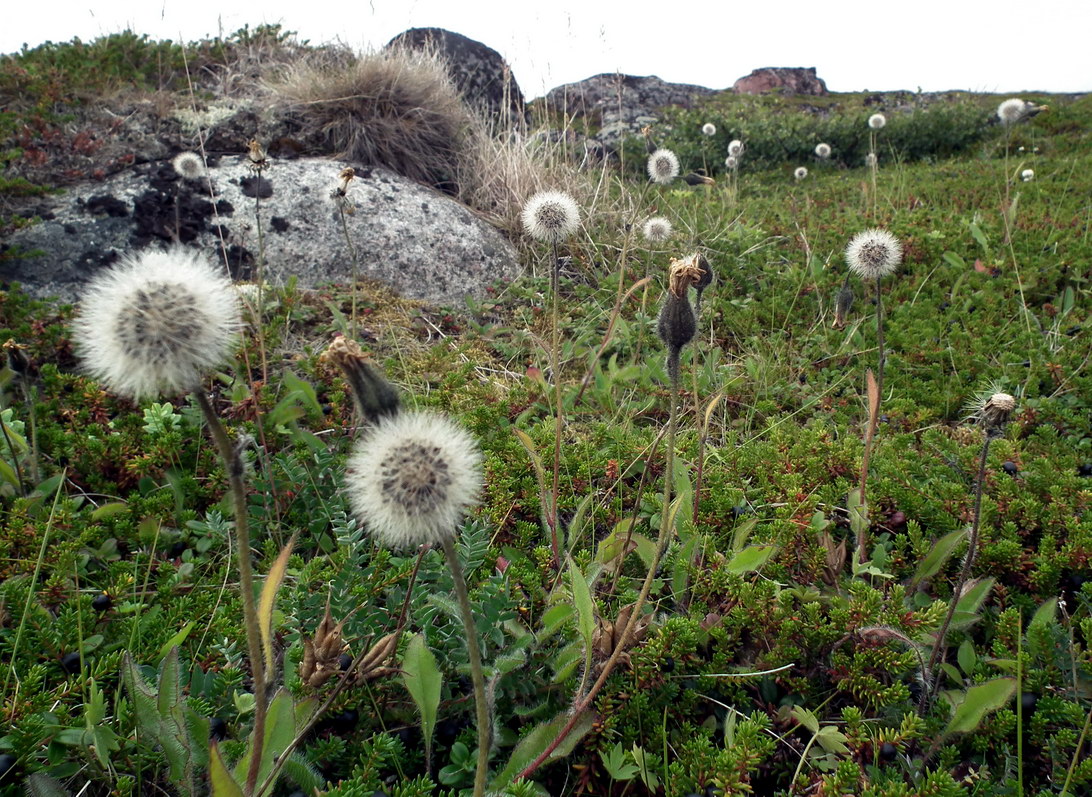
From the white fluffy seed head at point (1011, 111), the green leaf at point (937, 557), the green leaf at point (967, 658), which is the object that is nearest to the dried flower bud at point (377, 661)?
the green leaf at point (967, 658)

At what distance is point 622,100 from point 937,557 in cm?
1727

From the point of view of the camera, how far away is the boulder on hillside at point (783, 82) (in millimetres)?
23812

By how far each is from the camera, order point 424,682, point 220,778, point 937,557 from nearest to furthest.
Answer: point 220,778
point 424,682
point 937,557

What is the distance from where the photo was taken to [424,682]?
157 cm

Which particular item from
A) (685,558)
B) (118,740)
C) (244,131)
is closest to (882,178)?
(244,131)

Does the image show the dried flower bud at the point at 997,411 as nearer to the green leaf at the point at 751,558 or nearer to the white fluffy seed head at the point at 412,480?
the green leaf at the point at 751,558

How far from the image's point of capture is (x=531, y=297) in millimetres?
5348

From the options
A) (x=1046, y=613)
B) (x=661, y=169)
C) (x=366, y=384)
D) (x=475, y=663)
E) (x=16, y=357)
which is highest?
(x=661, y=169)

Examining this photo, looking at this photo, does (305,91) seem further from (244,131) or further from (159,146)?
(159,146)

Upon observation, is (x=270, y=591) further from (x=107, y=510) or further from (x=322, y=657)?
(x=107, y=510)

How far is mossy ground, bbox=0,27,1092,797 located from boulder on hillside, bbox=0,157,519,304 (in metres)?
1.17

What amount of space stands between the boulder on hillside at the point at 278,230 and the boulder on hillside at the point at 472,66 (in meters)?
4.94

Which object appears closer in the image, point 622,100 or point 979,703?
point 979,703

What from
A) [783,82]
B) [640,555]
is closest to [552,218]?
[640,555]
